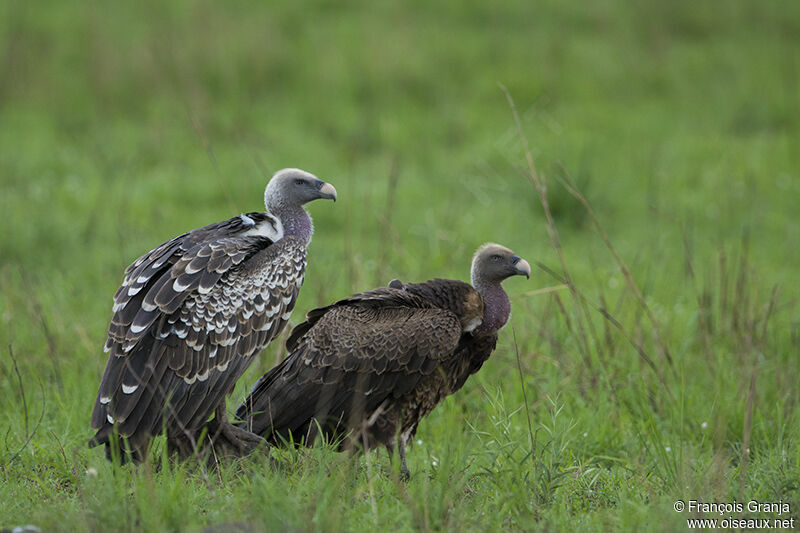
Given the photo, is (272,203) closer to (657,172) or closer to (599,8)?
(657,172)

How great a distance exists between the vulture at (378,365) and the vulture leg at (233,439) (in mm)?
111

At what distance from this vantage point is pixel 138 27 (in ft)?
41.1

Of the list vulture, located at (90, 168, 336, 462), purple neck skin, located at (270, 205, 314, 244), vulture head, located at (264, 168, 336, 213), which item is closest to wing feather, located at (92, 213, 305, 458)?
vulture, located at (90, 168, 336, 462)

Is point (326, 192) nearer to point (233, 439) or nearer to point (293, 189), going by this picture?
point (293, 189)

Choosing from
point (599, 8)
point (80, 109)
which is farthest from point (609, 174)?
point (80, 109)

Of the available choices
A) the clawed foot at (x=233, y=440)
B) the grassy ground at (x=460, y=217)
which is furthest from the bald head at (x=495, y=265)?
the clawed foot at (x=233, y=440)

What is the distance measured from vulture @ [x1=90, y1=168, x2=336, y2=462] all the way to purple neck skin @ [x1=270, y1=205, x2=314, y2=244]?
0.16 metres

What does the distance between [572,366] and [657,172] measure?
467 centimetres

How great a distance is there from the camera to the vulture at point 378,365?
459 cm

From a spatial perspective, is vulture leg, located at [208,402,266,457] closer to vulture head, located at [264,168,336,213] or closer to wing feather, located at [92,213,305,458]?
wing feather, located at [92,213,305,458]

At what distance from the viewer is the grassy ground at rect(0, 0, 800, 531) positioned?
4059mm

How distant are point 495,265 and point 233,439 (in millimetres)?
1606

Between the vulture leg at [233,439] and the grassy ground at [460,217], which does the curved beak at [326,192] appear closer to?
the grassy ground at [460,217]

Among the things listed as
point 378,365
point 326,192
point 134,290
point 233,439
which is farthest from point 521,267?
point 134,290
